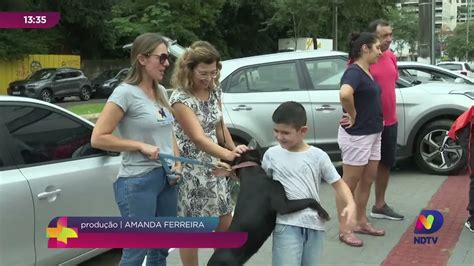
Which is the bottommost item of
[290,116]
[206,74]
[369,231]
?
[369,231]

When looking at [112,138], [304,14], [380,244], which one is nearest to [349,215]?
[112,138]

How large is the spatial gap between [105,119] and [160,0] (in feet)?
64.8

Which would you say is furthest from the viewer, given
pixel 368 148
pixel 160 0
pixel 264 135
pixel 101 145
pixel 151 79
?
pixel 160 0

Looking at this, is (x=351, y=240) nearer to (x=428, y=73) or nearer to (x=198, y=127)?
(x=198, y=127)

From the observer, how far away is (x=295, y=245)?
2865mm

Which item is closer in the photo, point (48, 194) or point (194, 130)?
point (194, 130)

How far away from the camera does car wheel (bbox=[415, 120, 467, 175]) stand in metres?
7.62

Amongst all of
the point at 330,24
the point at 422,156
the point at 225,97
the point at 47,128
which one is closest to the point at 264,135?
the point at 225,97

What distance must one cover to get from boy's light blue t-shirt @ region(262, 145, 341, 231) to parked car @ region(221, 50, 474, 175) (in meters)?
4.45

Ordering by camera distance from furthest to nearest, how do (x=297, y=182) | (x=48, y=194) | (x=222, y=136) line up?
(x=48, y=194), (x=222, y=136), (x=297, y=182)

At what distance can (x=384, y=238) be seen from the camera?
5043 millimetres

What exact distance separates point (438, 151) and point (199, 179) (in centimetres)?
502

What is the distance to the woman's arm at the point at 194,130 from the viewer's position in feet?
11.0

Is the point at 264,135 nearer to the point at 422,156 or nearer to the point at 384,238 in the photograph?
the point at 422,156
